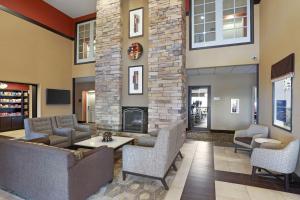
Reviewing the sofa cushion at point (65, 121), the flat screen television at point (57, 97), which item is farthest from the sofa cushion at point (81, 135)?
the flat screen television at point (57, 97)

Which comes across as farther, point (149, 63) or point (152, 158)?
point (149, 63)

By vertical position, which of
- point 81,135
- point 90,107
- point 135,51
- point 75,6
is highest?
point 75,6

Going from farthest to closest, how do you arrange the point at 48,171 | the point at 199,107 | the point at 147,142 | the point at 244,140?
the point at 199,107 → the point at 244,140 → the point at 147,142 → the point at 48,171

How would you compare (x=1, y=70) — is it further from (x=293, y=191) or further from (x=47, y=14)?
(x=293, y=191)

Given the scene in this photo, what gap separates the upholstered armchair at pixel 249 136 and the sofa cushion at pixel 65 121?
4.75m

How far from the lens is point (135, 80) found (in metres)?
6.03

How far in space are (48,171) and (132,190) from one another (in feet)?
3.98

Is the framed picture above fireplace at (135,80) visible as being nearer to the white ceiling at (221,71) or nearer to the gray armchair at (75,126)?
the white ceiling at (221,71)

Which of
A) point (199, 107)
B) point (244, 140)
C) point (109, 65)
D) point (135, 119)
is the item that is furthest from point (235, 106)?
point (109, 65)

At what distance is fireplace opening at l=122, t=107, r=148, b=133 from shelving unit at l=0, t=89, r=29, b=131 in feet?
16.4

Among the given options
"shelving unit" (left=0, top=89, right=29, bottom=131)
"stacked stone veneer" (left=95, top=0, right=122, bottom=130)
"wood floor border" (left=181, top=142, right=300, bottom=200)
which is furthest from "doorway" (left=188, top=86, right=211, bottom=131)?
"shelving unit" (left=0, top=89, right=29, bottom=131)

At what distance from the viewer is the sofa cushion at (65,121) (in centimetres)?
479

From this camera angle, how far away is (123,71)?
6242 millimetres

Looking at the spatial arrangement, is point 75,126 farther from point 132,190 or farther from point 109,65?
point 132,190
